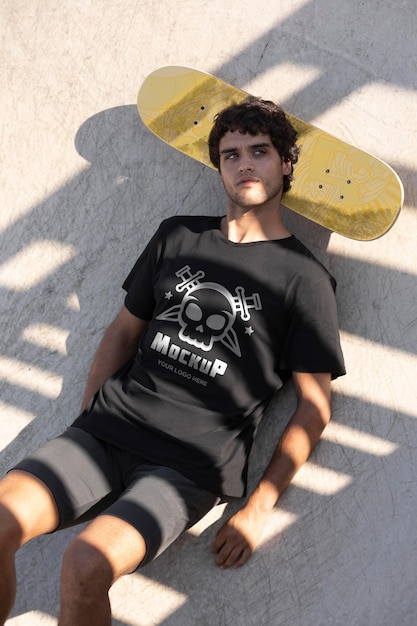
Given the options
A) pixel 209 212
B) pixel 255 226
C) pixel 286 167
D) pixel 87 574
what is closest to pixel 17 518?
pixel 87 574

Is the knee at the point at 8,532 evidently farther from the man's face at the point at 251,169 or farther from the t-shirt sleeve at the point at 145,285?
the man's face at the point at 251,169

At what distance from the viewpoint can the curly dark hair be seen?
8.86ft

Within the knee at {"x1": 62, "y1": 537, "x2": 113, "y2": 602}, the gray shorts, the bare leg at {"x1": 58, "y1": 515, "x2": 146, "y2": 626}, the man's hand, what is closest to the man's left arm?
the man's hand

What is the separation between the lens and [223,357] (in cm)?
255

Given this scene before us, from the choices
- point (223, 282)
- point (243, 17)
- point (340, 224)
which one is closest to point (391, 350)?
point (340, 224)

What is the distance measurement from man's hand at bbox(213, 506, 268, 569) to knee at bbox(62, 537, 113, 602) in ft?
1.71

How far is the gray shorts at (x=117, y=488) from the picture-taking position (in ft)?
7.66

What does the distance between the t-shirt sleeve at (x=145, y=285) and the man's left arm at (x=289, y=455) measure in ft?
1.99

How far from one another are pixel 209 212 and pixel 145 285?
1.52 feet

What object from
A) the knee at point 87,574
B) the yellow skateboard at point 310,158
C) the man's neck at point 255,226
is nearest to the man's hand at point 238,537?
the knee at point 87,574

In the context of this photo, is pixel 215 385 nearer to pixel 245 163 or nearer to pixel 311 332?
pixel 311 332

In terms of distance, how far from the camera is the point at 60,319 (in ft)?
10.4

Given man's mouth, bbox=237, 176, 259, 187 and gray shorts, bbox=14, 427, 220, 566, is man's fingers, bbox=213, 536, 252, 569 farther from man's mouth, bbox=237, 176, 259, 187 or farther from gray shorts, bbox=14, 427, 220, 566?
man's mouth, bbox=237, 176, 259, 187

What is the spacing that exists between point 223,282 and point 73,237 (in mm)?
875
